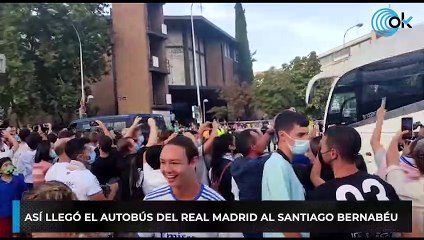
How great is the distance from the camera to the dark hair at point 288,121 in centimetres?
334

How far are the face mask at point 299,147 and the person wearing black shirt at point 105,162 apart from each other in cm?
122

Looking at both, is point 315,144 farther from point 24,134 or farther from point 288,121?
point 24,134

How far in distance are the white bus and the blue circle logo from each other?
0.12 meters

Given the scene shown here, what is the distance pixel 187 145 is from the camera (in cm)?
331

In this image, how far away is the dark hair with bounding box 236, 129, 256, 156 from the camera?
364 centimetres

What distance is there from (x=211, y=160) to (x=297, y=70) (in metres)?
0.82

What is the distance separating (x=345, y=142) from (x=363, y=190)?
29 centimetres

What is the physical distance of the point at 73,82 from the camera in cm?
375

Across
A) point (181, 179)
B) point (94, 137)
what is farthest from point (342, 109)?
point (94, 137)

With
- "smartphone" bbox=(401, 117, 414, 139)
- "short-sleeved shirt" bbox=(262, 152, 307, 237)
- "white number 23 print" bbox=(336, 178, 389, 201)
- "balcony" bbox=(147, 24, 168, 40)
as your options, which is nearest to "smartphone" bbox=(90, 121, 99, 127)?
"balcony" bbox=(147, 24, 168, 40)

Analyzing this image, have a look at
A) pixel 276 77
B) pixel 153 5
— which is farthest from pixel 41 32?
pixel 276 77

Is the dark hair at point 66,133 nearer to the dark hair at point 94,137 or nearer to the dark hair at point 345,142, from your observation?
the dark hair at point 94,137

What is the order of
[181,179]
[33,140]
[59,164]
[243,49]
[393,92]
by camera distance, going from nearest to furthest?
[181,179] < [243,49] < [393,92] < [59,164] < [33,140]

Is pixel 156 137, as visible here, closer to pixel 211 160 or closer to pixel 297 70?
pixel 211 160
